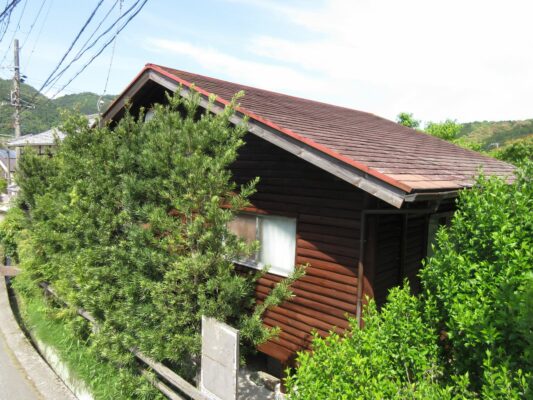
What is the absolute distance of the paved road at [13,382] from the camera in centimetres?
629

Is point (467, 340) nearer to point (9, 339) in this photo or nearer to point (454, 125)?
point (9, 339)

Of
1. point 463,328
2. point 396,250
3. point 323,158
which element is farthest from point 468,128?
point 463,328

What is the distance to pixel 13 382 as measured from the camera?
6652mm

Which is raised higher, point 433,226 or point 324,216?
point 324,216

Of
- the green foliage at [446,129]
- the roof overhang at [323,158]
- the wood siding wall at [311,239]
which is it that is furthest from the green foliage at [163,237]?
the green foliage at [446,129]

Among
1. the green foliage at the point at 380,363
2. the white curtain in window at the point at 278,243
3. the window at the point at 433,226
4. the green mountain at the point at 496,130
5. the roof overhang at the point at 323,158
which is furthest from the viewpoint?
the green mountain at the point at 496,130

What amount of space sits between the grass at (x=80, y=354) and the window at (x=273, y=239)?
2450mm

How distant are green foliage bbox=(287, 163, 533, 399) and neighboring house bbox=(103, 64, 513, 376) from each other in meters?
1.14

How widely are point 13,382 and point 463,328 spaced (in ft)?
25.2

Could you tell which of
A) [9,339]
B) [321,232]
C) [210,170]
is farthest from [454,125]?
[9,339]

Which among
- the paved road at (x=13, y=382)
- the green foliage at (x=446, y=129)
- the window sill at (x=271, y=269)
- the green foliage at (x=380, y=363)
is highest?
the green foliage at (x=446, y=129)

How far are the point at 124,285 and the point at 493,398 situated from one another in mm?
4389

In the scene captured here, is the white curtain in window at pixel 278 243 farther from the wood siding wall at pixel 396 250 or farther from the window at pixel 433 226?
the window at pixel 433 226

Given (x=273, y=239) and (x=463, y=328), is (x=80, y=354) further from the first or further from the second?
(x=463, y=328)
